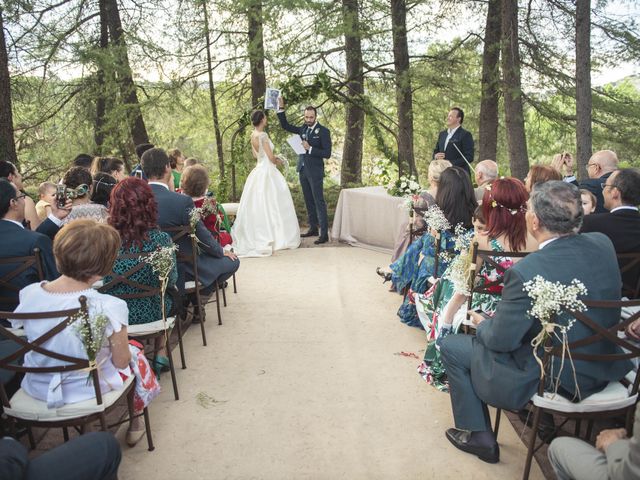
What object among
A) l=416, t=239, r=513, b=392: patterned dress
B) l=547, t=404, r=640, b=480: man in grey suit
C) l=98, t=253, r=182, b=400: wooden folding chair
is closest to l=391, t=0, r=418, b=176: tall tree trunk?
l=416, t=239, r=513, b=392: patterned dress

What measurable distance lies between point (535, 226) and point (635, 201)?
1.45 meters

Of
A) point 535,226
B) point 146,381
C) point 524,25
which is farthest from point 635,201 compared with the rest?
point 524,25

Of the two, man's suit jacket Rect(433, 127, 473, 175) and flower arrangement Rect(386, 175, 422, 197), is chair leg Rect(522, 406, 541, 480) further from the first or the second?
man's suit jacket Rect(433, 127, 473, 175)

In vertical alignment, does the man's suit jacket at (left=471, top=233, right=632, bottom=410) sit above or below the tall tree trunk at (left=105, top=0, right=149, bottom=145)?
below

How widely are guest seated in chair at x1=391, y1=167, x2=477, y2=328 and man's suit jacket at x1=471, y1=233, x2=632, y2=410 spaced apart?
Result: 180 centimetres

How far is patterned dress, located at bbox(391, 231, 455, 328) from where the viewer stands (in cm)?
461

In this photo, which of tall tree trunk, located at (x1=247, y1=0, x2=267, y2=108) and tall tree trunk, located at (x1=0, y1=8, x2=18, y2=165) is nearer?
tall tree trunk, located at (x1=0, y1=8, x2=18, y2=165)

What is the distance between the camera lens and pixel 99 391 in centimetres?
250

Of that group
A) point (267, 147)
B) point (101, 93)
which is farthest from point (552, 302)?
point (101, 93)

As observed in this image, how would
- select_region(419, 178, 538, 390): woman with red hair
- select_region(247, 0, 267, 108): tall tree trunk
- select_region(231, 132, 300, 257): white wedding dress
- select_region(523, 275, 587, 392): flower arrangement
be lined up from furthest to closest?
select_region(247, 0, 267, 108): tall tree trunk
select_region(231, 132, 300, 257): white wedding dress
select_region(419, 178, 538, 390): woman with red hair
select_region(523, 275, 587, 392): flower arrangement

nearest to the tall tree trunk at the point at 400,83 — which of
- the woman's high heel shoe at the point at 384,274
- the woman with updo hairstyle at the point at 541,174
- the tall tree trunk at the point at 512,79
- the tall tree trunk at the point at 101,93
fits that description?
the tall tree trunk at the point at 512,79

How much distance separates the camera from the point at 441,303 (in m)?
3.87

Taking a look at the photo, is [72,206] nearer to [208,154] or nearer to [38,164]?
[38,164]

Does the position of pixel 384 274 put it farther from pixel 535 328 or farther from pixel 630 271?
pixel 535 328
